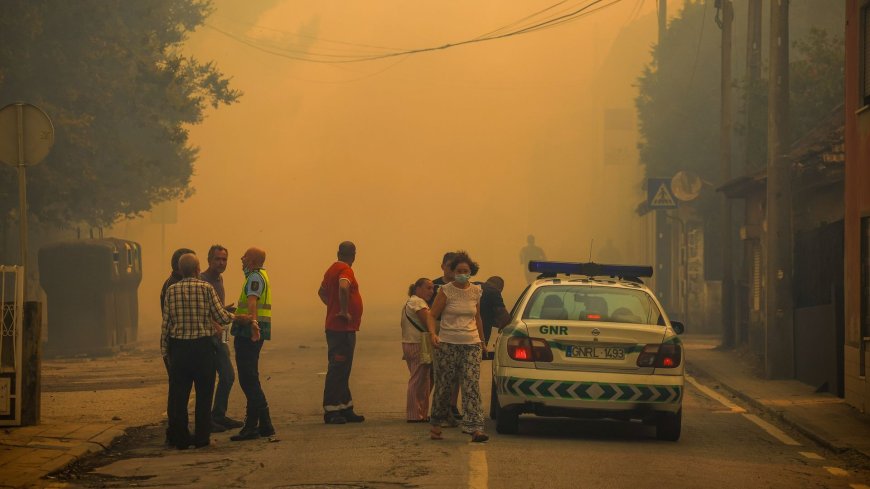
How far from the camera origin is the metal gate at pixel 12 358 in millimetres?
13047

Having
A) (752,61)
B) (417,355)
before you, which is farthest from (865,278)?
(752,61)

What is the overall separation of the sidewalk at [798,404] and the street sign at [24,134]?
8048 mm

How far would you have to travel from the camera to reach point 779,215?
20.2m

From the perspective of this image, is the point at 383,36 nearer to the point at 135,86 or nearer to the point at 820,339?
the point at 135,86

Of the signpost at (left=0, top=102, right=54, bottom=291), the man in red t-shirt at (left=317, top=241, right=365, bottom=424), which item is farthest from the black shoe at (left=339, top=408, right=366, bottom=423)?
the signpost at (left=0, top=102, right=54, bottom=291)

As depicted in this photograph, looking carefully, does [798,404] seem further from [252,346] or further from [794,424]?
[252,346]

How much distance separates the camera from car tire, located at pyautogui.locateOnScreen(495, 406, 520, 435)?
42.1ft

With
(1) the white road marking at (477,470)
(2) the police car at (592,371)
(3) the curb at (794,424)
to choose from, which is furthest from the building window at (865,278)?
(1) the white road marking at (477,470)

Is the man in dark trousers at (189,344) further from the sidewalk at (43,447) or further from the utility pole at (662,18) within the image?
the utility pole at (662,18)

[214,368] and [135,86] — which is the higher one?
[135,86]

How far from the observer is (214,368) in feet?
40.8

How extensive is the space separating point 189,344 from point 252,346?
0.90 meters

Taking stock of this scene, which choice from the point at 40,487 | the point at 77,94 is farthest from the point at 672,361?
the point at 77,94

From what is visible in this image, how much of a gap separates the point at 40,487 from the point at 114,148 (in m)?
21.9
